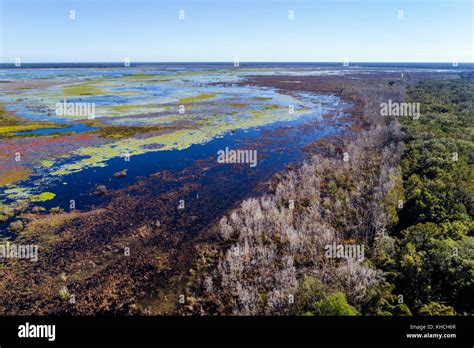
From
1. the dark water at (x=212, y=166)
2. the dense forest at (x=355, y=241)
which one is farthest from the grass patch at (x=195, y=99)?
the dense forest at (x=355, y=241)

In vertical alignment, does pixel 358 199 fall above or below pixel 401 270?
above

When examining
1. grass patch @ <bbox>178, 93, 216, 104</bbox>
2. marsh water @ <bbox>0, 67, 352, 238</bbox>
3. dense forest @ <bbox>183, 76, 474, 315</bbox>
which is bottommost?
dense forest @ <bbox>183, 76, 474, 315</bbox>

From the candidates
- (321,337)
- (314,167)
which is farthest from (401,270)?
(314,167)

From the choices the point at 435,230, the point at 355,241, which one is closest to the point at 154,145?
the point at 355,241

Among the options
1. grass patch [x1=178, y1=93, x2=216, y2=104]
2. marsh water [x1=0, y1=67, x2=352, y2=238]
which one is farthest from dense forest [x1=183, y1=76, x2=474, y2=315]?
grass patch [x1=178, y1=93, x2=216, y2=104]

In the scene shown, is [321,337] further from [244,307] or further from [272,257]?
[272,257]

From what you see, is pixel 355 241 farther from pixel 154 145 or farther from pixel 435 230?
pixel 154 145

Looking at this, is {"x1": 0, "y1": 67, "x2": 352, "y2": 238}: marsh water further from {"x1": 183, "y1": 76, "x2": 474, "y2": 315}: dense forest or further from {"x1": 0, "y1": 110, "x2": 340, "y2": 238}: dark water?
{"x1": 183, "y1": 76, "x2": 474, "y2": 315}: dense forest

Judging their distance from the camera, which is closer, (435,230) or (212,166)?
(435,230)
